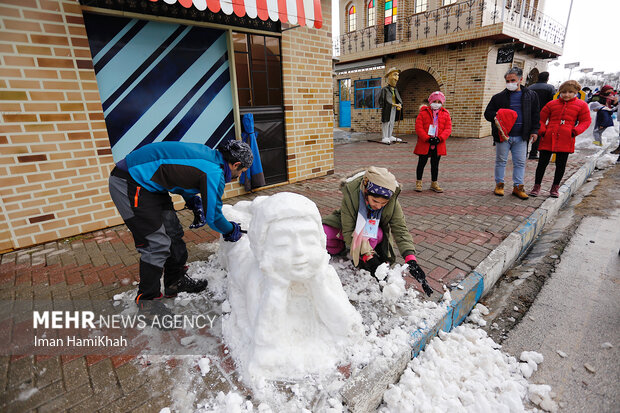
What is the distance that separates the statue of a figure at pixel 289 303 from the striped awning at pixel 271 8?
269cm

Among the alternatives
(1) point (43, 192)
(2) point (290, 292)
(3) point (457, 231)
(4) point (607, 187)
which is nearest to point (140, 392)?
(2) point (290, 292)

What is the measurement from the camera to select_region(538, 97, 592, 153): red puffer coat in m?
4.56

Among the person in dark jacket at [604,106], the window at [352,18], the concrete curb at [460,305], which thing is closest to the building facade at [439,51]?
the window at [352,18]

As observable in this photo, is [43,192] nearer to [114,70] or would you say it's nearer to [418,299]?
[114,70]

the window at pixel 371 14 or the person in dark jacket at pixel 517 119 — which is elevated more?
the window at pixel 371 14

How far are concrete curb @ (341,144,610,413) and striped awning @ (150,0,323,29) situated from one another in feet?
12.1

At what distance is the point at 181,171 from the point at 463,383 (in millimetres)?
2320

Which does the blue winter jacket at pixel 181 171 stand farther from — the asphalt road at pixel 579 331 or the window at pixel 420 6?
the window at pixel 420 6

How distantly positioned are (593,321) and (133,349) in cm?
353

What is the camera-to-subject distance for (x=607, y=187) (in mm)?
6020

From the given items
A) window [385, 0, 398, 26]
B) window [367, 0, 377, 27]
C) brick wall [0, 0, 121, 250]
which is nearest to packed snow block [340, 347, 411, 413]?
brick wall [0, 0, 121, 250]

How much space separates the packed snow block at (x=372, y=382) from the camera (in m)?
1.67

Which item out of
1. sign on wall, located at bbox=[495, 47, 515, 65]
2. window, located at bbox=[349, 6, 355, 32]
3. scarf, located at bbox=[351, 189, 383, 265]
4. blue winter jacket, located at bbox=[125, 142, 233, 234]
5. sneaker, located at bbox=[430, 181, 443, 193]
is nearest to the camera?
blue winter jacket, located at bbox=[125, 142, 233, 234]

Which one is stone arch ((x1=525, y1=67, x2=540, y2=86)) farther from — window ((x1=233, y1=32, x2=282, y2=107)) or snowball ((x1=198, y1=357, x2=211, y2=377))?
snowball ((x1=198, y1=357, x2=211, y2=377))
